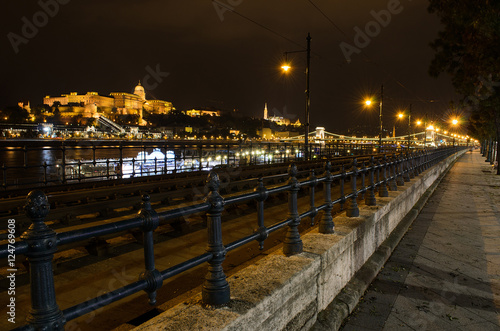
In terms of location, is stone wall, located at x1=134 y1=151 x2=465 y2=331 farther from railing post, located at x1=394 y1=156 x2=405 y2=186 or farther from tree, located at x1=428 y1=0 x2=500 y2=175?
tree, located at x1=428 y1=0 x2=500 y2=175

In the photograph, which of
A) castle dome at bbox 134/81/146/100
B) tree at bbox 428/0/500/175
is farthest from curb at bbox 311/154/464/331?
castle dome at bbox 134/81/146/100

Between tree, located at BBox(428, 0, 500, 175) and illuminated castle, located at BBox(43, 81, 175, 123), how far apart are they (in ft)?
548

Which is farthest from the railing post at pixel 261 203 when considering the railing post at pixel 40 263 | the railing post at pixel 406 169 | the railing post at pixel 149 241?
the railing post at pixel 406 169

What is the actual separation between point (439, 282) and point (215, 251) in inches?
170

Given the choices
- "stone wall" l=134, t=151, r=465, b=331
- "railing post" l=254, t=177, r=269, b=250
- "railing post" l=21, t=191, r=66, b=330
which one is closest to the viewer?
"railing post" l=21, t=191, r=66, b=330

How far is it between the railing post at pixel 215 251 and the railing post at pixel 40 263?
3.94 feet

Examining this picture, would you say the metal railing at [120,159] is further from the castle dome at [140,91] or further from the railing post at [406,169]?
the castle dome at [140,91]

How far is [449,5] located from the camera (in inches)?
527

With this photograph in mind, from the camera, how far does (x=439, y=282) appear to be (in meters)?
5.45

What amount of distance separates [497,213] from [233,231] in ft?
26.6

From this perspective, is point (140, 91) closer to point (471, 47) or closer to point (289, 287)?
point (471, 47)

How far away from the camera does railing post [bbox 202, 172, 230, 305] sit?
276cm

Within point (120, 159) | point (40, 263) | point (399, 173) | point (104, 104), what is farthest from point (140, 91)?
point (40, 263)

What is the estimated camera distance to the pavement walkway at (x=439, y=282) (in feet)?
14.1
